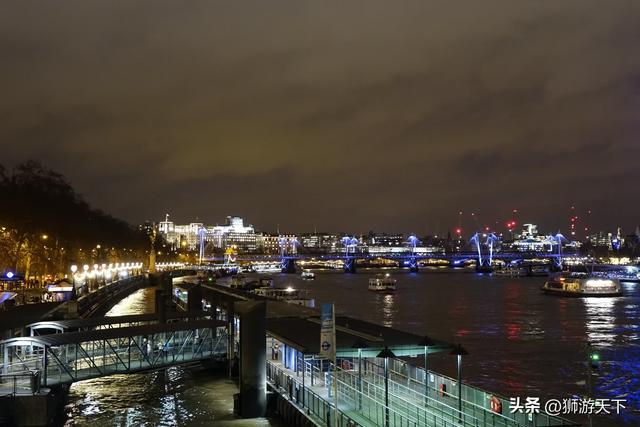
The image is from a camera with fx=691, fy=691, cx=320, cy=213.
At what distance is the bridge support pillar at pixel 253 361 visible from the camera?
93.5 feet

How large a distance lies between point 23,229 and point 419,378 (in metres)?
61.2

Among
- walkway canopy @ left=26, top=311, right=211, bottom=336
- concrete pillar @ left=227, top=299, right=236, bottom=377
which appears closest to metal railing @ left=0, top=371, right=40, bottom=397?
walkway canopy @ left=26, top=311, right=211, bottom=336

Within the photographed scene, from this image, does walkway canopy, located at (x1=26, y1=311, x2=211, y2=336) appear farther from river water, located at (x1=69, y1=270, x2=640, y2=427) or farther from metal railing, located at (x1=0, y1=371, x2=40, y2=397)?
metal railing, located at (x1=0, y1=371, x2=40, y2=397)

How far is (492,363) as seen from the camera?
4750 cm

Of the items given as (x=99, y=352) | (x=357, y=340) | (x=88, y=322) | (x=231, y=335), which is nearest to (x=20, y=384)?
(x=99, y=352)

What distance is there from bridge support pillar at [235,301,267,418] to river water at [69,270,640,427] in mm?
832

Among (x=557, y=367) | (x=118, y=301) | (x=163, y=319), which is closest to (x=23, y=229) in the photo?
(x=118, y=301)

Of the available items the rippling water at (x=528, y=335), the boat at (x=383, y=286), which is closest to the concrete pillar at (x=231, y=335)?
the rippling water at (x=528, y=335)

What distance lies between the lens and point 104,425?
1182 inches

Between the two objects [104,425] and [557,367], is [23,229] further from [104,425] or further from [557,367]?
[557,367]

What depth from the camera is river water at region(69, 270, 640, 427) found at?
107ft

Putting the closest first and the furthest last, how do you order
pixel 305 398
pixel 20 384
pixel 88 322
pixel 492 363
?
pixel 305 398
pixel 20 384
pixel 88 322
pixel 492 363

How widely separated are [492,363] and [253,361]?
24.4 m

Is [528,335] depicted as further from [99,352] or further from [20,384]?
[20,384]
